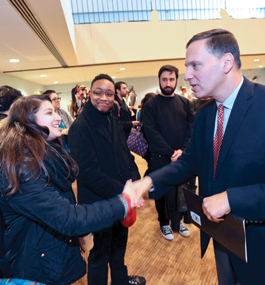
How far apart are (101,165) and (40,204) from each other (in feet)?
2.51

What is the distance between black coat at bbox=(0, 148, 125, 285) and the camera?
1.00 metres

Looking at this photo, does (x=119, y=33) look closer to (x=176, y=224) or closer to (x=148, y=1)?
(x=148, y=1)

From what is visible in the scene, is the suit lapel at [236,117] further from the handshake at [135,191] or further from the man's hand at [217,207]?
the handshake at [135,191]

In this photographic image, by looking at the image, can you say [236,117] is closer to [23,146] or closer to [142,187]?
[142,187]

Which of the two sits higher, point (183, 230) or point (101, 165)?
point (101, 165)

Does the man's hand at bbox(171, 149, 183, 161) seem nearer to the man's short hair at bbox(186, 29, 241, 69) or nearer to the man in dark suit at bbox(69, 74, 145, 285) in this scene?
the man in dark suit at bbox(69, 74, 145, 285)

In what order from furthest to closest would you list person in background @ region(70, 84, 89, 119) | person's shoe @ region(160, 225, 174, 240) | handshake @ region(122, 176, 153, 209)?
1. person in background @ region(70, 84, 89, 119)
2. person's shoe @ region(160, 225, 174, 240)
3. handshake @ region(122, 176, 153, 209)

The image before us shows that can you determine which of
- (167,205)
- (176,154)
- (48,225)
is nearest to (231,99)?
(48,225)

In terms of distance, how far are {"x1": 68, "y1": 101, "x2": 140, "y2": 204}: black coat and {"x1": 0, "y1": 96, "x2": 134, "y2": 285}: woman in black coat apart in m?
0.31

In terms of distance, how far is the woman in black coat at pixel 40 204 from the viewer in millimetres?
991

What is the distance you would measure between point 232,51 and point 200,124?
1.39 ft

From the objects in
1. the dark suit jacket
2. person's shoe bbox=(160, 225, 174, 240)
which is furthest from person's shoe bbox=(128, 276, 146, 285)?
the dark suit jacket

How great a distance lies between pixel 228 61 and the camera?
3.68 ft

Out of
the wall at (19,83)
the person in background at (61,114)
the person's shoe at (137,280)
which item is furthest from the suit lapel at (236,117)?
the wall at (19,83)
